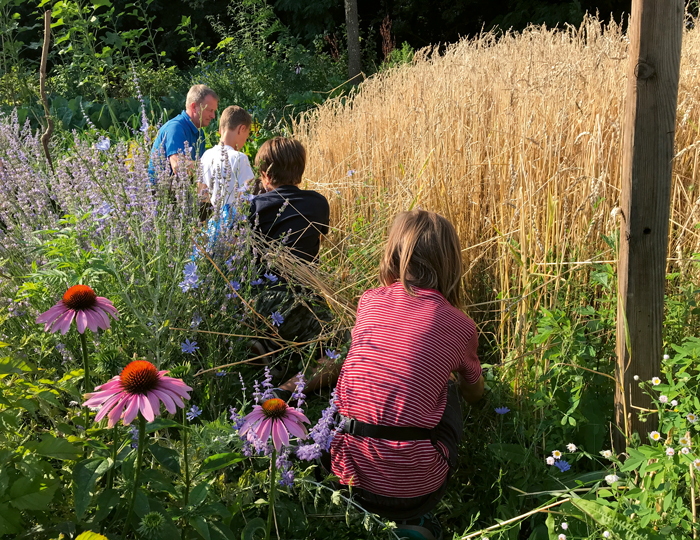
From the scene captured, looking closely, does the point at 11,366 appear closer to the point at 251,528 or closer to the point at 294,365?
the point at 251,528

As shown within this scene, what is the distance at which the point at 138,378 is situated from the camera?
39.3 inches

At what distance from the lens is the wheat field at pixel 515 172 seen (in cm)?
215

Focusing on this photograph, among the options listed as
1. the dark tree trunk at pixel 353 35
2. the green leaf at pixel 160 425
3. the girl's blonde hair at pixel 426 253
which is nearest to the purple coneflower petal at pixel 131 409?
the green leaf at pixel 160 425

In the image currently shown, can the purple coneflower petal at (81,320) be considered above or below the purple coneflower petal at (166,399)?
above

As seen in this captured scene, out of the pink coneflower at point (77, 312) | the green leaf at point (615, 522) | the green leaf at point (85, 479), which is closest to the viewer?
the green leaf at point (85, 479)

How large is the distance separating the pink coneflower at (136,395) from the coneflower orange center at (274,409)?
0.14 meters

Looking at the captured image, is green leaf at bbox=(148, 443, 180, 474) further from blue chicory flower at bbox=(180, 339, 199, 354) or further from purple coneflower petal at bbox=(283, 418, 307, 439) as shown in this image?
blue chicory flower at bbox=(180, 339, 199, 354)

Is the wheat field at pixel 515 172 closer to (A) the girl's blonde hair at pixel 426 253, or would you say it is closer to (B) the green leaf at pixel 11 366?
(A) the girl's blonde hair at pixel 426 253

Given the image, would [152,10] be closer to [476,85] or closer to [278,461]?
[476,85]

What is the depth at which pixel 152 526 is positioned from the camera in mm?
1057

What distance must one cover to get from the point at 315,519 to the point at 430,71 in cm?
402

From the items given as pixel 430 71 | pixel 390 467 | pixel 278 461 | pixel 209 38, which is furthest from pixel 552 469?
pixel 209 38

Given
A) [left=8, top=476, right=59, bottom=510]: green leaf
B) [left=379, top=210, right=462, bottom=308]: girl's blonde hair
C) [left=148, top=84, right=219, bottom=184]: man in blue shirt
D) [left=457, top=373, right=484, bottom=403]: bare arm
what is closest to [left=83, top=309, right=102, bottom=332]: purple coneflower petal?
[left=8, top=476, right=59, bottom=510]: green leaf

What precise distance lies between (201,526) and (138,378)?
338mm
